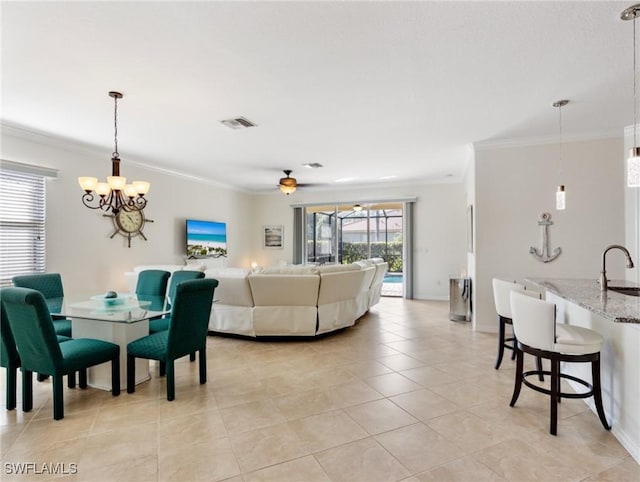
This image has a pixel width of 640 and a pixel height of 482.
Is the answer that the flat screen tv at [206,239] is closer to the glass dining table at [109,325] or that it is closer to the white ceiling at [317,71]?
the white ceiling at [317,71]

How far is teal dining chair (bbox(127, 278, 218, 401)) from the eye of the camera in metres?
2.77

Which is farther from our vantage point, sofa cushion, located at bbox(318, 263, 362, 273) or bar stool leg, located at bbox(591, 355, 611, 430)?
sofa cushion, located at bbox(318, 263, 362, 273)

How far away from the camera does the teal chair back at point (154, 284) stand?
4.04 meters

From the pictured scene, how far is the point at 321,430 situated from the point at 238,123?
3.17 meters

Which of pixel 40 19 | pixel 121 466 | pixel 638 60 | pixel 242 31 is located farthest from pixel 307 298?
pixel 638 60

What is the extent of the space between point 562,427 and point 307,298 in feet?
9.12

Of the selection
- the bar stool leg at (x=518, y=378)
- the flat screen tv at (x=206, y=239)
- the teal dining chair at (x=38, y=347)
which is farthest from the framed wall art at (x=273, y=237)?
the bar stool leg at (x=518, y=378)

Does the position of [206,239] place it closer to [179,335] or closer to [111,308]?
[111,308]

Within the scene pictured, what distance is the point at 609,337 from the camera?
2.44 meters

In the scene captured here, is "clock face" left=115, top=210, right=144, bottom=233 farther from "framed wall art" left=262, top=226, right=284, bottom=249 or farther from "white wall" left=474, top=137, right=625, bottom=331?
"white wall" left=474, top=137, right=625, bottom=331

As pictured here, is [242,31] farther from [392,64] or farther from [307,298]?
[307,298]

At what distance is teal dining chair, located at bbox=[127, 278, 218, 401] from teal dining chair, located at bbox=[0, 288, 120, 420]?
326 mm

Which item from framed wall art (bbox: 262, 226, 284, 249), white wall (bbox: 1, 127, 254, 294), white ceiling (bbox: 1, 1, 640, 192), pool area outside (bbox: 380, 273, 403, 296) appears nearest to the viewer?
white ceiling (bbox: 1, 1, 640, 192)

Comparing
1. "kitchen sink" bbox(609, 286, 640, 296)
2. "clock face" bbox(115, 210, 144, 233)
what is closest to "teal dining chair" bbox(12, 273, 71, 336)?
"clock face" bbox(115, 210, 144, 233)
